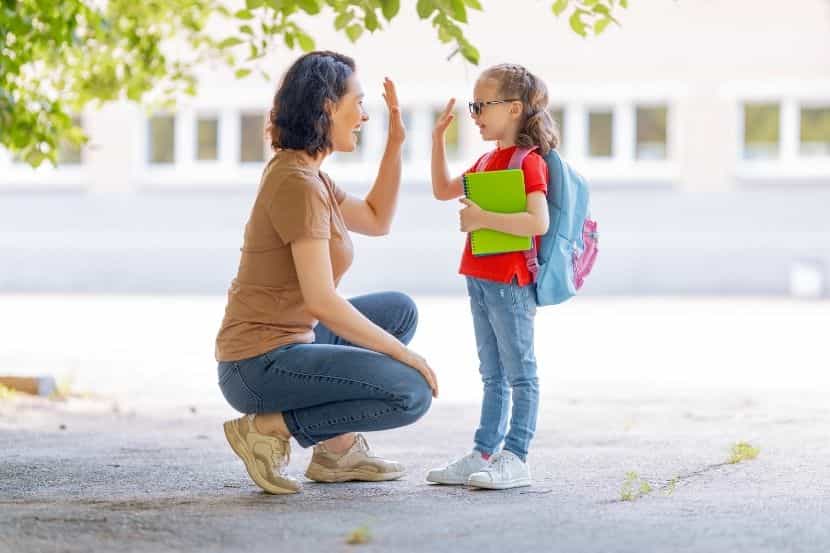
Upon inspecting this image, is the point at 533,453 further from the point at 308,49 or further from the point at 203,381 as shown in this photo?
the point at 203,381

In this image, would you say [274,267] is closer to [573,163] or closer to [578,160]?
[578,160]

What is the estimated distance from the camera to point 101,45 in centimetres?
962

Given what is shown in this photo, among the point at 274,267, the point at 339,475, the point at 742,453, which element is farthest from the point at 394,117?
the point at 742,453

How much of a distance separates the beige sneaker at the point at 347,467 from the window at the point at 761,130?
21546 mm

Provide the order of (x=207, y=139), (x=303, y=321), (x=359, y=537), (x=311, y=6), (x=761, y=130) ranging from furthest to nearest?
(x=207, y=139), (x=761, y=130), (x=311, y=6), (x=303, y=321), (x=359, y=537)

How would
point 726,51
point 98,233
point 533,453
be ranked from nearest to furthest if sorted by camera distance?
point 533,453 < point 726,51 < point 98,233

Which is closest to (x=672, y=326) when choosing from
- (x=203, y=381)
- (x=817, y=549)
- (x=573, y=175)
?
(x=203, y=381)

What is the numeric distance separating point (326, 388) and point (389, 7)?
72.7 inches

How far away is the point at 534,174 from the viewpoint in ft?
17.6

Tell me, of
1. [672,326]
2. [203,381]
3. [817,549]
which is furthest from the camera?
[672,326]

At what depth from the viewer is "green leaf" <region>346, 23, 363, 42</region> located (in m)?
6.70

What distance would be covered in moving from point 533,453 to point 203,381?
486 cm

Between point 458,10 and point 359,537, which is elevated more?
point 458,10

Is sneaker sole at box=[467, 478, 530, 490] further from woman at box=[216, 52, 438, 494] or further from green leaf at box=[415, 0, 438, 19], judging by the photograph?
green leaf at box=[415, 0, 438, 19]
